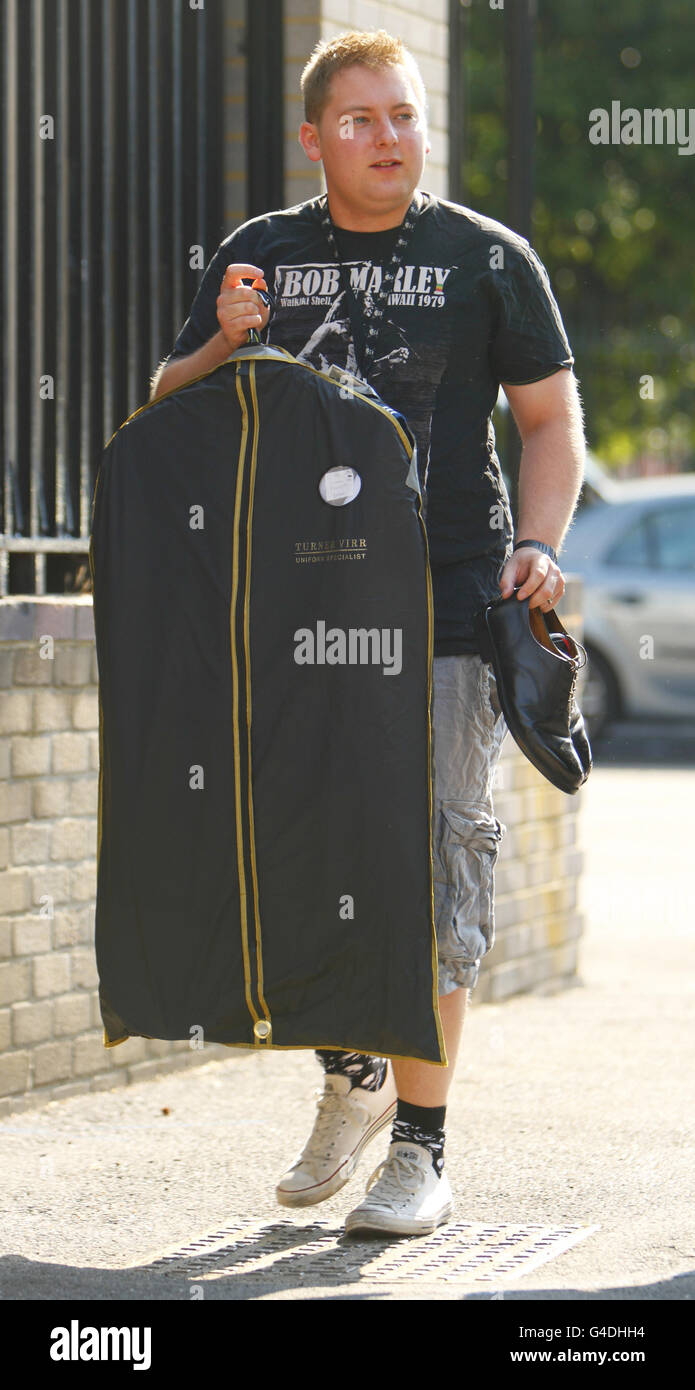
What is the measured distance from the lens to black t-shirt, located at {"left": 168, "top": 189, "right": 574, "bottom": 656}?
3.82 m

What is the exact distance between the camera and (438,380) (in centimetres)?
385

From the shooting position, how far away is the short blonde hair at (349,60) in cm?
383

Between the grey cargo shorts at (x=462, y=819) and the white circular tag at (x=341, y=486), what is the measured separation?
1.27 feet

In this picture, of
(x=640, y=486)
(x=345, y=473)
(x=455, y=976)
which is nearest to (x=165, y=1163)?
(x=455, y=976)

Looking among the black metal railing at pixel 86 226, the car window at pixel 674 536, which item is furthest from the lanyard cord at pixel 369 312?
the car window at pixel 674 536

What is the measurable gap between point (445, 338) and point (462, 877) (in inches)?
39.1

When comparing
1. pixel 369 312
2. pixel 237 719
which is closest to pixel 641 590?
pixel 369 312

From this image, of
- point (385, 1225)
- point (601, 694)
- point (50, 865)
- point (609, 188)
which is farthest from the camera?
point (609, 188)

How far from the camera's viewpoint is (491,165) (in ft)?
69.4

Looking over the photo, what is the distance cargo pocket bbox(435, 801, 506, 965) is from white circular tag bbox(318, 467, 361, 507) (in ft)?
1.99

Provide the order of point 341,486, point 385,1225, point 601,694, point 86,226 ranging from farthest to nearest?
point 601,694, point 86,226, point 385,1225, point 341,486

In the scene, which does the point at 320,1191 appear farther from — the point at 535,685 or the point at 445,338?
the point at 445,338

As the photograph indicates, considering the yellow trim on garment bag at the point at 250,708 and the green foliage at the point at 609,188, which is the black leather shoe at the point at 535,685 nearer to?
the yellow trim on garment bag at the point at 250,708
